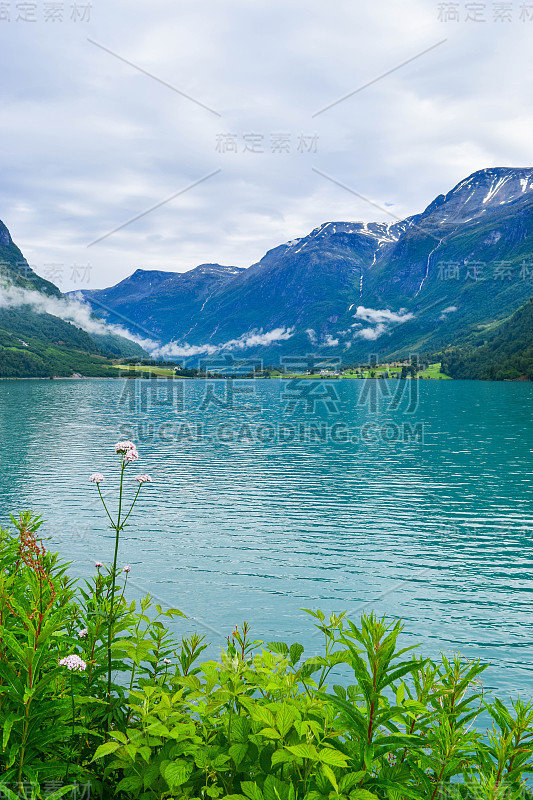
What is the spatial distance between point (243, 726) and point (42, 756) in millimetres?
2396

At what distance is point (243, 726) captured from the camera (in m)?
4.77

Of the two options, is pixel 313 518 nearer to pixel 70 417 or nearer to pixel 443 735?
pixel 443 735

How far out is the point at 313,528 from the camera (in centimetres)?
3256

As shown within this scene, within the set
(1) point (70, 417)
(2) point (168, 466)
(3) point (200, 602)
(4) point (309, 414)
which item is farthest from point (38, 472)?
(4) point (309, 414)

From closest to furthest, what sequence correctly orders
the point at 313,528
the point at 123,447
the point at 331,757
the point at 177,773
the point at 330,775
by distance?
the point at 330,775, the point at 331,757, the point at 177,773, the point at 123,447, the point at 313,528

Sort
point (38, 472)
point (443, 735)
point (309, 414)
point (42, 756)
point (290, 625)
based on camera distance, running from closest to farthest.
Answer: point (443, 735), point (42, 756), point (290, 625), point (38, 472), point (309, 414)

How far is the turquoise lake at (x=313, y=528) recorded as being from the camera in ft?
67.1

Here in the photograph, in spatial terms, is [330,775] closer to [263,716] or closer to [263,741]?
[263,716]

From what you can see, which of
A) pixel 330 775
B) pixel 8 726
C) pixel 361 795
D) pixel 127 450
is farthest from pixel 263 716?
pixel 127 450

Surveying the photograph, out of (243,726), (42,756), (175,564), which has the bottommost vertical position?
(175,564)

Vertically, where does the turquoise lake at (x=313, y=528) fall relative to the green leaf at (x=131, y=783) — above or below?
below

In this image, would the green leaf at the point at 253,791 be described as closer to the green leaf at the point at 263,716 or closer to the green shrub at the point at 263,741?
the green shrub at the point at 263,741

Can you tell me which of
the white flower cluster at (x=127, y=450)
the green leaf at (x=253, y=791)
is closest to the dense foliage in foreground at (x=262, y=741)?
the green leaf at (x=253, y=791)

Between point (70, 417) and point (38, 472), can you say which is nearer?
point (38, 472)
